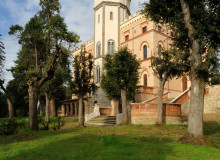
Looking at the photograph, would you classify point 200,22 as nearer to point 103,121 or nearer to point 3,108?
point 103,121

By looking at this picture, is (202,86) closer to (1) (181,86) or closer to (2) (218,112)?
(2) (218,112)

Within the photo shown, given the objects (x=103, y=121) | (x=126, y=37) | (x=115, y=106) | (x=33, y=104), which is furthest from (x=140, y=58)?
(x=126, y=37)

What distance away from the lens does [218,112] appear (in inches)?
892

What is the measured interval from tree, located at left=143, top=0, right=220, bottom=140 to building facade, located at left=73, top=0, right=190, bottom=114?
58.1 ft

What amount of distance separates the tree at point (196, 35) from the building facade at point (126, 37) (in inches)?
697

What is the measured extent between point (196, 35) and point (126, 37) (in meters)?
26.6

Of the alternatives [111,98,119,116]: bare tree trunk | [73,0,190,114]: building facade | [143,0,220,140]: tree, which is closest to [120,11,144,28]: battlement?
[73,0,190,114]: building facade

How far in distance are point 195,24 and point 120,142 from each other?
629 cm

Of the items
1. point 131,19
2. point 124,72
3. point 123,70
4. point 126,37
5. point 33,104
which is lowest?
point 33,104

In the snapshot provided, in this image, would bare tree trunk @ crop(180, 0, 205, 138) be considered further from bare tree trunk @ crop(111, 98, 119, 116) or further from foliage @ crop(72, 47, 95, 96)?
bare tree trunk @ crop(111, 98, 119, 116)

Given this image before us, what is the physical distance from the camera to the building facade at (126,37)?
29.9m

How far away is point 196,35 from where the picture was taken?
8930 mm

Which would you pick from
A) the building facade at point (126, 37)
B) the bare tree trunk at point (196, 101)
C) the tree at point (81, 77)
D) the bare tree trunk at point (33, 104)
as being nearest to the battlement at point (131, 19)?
the building facade at point (126, 37)

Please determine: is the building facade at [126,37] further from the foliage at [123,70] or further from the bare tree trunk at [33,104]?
the bare tree trunk at [33,104]
